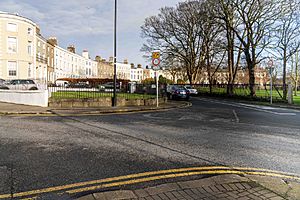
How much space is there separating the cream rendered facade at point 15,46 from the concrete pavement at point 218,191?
42538 millimetres

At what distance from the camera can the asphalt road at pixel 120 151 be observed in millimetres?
4289

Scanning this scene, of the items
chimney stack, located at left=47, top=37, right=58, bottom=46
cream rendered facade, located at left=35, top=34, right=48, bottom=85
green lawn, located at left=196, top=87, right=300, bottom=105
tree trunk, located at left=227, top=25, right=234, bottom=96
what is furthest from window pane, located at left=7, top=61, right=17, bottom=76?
tree trunk, located at left=227, top=25, right=234, bottom=96

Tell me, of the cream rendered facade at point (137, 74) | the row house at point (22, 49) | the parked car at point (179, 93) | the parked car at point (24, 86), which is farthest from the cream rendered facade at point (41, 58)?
the cream rendered facade at point (137, 74)

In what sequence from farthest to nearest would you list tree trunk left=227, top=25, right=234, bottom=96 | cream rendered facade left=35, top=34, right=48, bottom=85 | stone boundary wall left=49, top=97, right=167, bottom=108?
1. cream rendered facade left=35, top=34, right=48, bottom=85
2. tree trunk left=227, top=25, right=234, bottom=96
3. stone boundary wall left=49, top=97, right=167, bottom=108

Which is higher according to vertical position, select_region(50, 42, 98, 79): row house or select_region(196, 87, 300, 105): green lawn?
select_region(50, 42, 98, 79): row house

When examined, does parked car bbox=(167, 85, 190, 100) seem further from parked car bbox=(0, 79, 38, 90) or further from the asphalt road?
the asphalt road

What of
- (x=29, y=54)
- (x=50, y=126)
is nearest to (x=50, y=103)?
(x=50, y=126)

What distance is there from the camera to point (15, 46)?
135ft

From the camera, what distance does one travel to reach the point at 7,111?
1255 cm

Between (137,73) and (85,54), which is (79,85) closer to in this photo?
(85,54)

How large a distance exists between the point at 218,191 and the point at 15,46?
45640 millimetres

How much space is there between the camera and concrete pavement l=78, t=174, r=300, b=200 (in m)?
3.40

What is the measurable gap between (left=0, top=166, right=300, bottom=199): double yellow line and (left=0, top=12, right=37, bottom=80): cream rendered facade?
41.8 m

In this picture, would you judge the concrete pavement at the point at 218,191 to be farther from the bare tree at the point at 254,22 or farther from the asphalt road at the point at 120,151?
the bare tree at the point at 254,22
